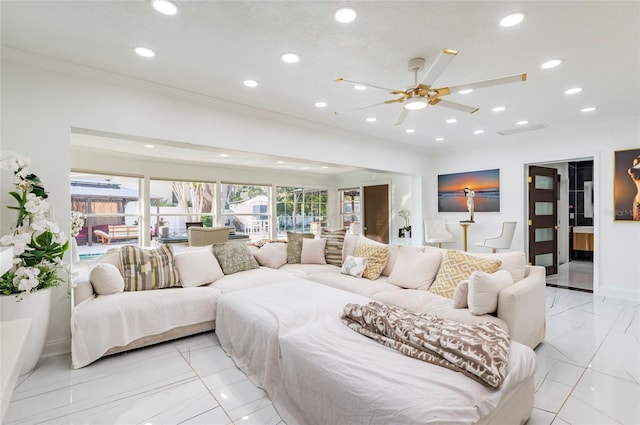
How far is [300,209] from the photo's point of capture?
920cm

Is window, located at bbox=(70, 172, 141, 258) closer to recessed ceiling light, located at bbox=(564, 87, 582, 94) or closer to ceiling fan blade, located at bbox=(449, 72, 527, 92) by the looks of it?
ceiling fan blade, located at bbox=(449, 72, 527, 92)

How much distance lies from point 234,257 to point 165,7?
287cm

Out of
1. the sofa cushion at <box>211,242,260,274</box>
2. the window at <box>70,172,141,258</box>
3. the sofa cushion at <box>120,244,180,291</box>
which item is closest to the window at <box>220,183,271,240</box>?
the window at <box>70,172,141,258</box>

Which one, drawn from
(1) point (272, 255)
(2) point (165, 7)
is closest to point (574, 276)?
(1) point (272, 255)

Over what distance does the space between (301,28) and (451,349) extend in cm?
231

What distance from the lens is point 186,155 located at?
6066 mm

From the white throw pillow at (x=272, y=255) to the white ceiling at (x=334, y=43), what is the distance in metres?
2.11

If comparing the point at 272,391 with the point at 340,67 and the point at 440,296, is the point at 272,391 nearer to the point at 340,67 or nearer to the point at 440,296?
the point at 440,296

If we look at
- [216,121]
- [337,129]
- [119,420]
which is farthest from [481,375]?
[337,129]

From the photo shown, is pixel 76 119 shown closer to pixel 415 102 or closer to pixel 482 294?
pixel 415 102

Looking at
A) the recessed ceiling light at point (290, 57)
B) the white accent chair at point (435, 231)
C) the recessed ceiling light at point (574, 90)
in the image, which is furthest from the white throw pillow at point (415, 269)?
the white accent chair at point (435, 231)

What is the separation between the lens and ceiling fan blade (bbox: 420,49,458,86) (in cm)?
197

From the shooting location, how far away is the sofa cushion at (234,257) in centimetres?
400

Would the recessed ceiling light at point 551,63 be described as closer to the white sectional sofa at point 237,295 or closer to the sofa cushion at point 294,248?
the white sectional sofa at point 237,295
